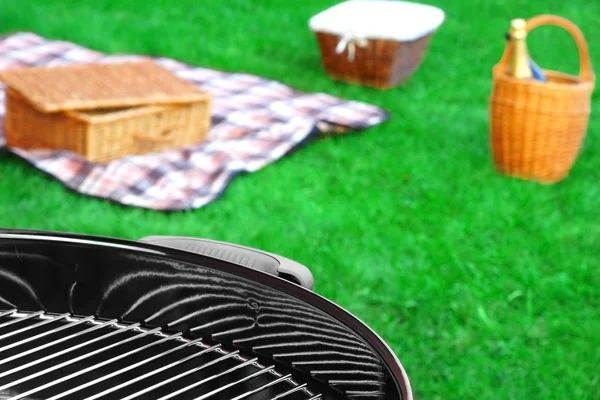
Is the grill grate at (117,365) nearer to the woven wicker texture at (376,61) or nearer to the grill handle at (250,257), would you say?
the grill handle at (250,257)

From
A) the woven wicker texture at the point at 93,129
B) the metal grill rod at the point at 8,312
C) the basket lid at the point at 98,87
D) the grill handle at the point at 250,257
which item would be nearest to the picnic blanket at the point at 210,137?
the woven wicker texture at the point at 93,129

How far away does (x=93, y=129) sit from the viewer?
3066 millimetres

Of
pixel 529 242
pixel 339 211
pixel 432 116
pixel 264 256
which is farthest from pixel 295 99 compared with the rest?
pixel 264 256

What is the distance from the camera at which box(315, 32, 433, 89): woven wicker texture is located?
4191mm

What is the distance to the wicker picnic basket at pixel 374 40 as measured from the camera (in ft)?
13.6

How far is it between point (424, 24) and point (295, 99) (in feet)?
2.88

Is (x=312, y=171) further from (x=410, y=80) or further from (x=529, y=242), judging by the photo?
(x=410, y=80)

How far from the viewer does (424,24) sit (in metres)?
4.34

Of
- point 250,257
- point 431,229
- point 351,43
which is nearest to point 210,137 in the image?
point 351,43

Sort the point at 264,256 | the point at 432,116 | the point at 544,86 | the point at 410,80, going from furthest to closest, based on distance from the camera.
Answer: the point at 410,80, the point at 432,116, the point at 544,86, the point at 264,256

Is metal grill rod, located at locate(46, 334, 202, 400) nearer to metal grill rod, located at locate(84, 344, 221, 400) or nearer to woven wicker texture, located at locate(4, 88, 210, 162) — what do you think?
metal grill rod, located at locate(84, 344, 221, 400)

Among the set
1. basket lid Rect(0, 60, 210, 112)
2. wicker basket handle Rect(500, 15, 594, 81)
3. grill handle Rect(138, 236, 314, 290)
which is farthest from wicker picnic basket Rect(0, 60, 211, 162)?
grill handle Rect(138, 236, 314, 290)

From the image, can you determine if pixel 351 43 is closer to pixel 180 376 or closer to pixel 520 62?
pixel 520 62

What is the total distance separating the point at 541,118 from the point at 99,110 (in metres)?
1.78
